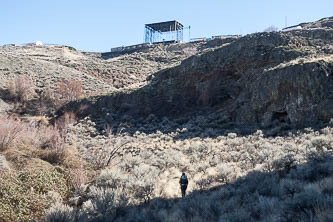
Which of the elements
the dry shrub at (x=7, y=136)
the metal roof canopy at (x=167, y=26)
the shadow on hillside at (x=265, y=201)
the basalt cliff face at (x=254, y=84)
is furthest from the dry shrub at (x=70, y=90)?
the metal roof canopy at (x=167, y=26)

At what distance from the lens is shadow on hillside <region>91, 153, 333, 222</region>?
235 inches

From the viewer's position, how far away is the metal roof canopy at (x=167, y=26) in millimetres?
75812

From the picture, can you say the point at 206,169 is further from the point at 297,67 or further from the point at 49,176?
the point at 297,67

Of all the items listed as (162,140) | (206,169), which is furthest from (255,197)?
(162,140)

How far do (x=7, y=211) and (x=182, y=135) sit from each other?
16.9 meters

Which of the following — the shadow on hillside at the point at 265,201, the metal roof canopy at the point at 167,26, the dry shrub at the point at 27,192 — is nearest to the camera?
the shadow on hillside at the point at 265,201

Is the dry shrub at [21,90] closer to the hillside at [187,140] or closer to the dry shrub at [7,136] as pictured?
the hillside at [187,140]

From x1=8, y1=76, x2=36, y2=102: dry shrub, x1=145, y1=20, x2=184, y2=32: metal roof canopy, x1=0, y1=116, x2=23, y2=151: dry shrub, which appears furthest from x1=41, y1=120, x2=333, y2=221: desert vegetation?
x1=145, y1=20, x2=184, y2=32: metal roof canopy

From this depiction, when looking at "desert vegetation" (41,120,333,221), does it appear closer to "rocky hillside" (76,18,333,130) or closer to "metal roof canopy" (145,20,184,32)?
"rocky hillside" (76,18,333,130)

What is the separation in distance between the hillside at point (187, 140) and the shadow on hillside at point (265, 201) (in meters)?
0.04

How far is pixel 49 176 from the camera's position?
434 inches

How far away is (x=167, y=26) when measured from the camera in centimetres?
7681

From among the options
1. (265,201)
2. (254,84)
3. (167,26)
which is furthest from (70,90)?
(167,26)

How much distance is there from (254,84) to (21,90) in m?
30.4
